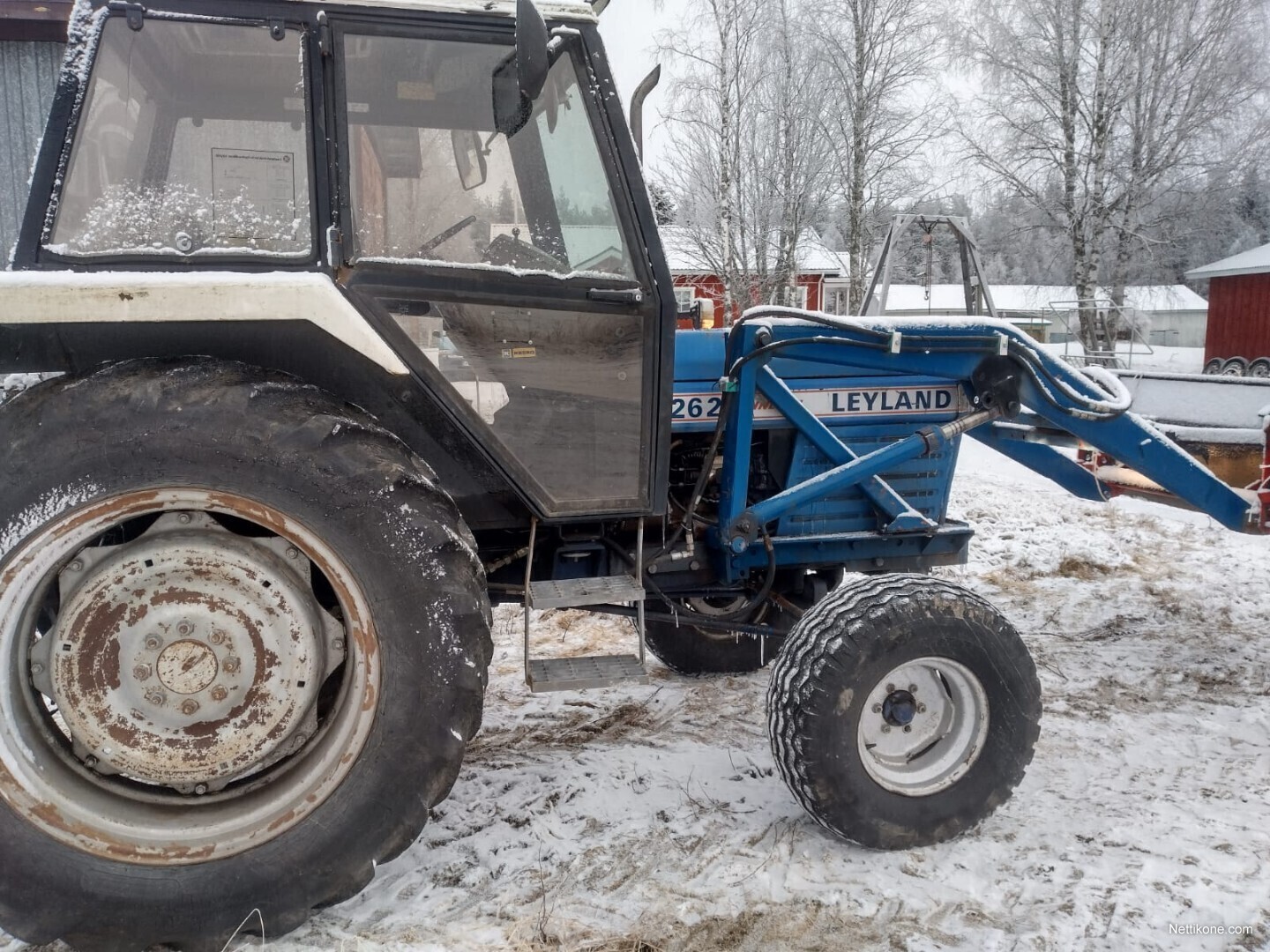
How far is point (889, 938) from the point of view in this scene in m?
2.17

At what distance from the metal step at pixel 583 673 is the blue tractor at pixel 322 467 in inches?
0.5

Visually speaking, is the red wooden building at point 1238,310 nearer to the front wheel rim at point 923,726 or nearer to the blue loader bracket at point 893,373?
the blue loader bracket at point 893,373

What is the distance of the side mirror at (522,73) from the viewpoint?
1.89 m

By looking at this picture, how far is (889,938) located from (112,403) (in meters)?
2.12

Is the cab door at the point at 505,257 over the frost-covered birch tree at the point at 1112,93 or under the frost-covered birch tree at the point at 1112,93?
under

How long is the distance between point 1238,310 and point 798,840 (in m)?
22.7

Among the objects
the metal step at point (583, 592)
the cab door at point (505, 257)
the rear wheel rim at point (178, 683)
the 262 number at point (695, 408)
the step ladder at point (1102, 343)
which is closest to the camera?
the rear wheel rim at point (178, 683)

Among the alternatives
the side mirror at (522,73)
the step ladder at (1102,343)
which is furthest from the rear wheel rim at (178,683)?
the step ladder at (1102,343)

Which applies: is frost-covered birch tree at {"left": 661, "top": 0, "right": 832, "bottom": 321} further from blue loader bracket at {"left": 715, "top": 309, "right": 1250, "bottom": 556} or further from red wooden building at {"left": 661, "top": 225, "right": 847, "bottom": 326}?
blue loader bracket at {"left": 715, "top": 309, "right": 1250, "bottom": 556}

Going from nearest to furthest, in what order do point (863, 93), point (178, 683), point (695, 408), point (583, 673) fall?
point (178, 683)
point (583, 673)
point (695, 408)
point (863, 93)

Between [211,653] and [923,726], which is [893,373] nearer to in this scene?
[923,726]

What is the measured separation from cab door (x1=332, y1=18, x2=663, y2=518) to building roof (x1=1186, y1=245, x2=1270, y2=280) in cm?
2075

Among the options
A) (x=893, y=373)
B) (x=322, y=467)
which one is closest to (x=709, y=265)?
(x=893, y=373)

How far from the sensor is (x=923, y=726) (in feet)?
8.87
